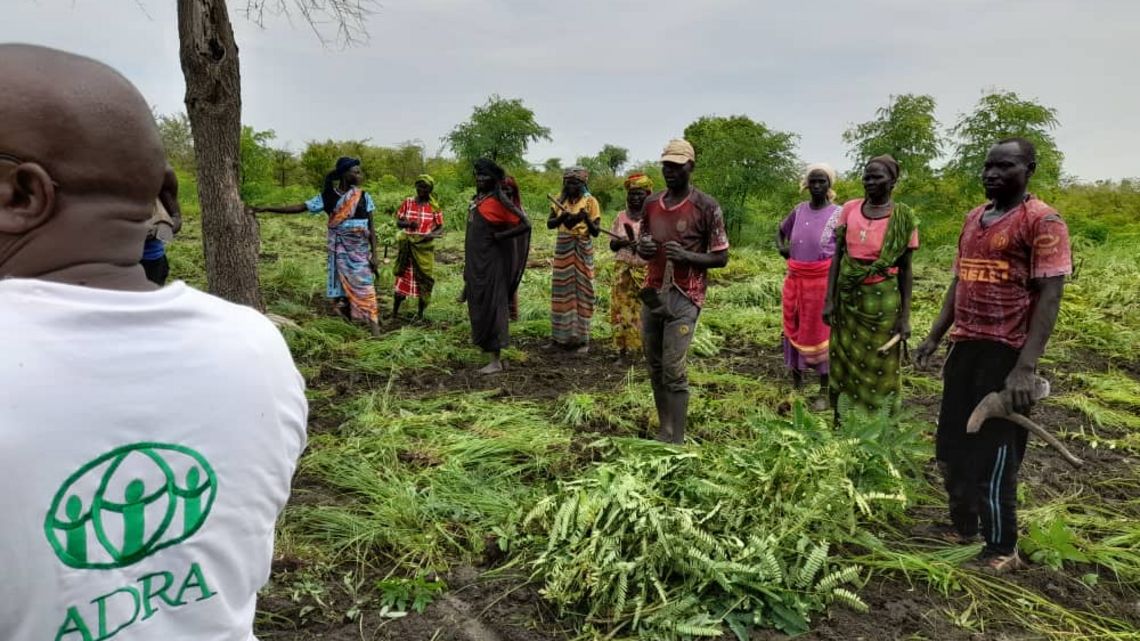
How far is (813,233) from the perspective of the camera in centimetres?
561

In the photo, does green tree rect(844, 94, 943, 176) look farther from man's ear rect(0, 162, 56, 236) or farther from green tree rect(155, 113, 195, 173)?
green tree rect(155, 113, 195, 173)

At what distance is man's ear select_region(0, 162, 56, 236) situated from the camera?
844mm

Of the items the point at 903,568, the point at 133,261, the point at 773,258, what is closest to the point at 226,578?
the point at 133,261

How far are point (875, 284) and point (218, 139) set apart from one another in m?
4.69

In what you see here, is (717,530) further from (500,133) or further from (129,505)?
(500,133)

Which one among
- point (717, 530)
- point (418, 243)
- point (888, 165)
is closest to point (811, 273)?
point (888, 165)

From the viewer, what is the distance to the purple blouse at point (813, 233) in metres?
5.55

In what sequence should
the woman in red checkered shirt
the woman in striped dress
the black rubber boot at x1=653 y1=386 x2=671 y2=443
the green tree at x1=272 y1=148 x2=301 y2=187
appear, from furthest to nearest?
1. the green tree at x1=272 y1=148 x2=301 y2=187
2. the woman in red checkered shirt
3. the woman in striped dress
4. the black rubber boot at x1=653 y1=386 x2=671 y2=443

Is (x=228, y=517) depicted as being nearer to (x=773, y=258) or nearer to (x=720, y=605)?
(x=720, y=605)

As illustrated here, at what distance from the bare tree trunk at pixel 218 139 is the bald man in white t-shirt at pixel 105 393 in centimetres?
526

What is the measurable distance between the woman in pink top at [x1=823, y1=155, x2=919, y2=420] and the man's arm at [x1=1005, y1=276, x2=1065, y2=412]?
1.48 m

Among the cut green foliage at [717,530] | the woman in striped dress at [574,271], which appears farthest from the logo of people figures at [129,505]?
the woman in striped dress at [574,271]

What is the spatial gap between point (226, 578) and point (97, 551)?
6.5 inches

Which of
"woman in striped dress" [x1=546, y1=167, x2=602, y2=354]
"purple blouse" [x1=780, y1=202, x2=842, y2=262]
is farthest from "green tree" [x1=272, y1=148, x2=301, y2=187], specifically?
"purple blouse" [x1=780, y1=202, x2=842, y2=262]
